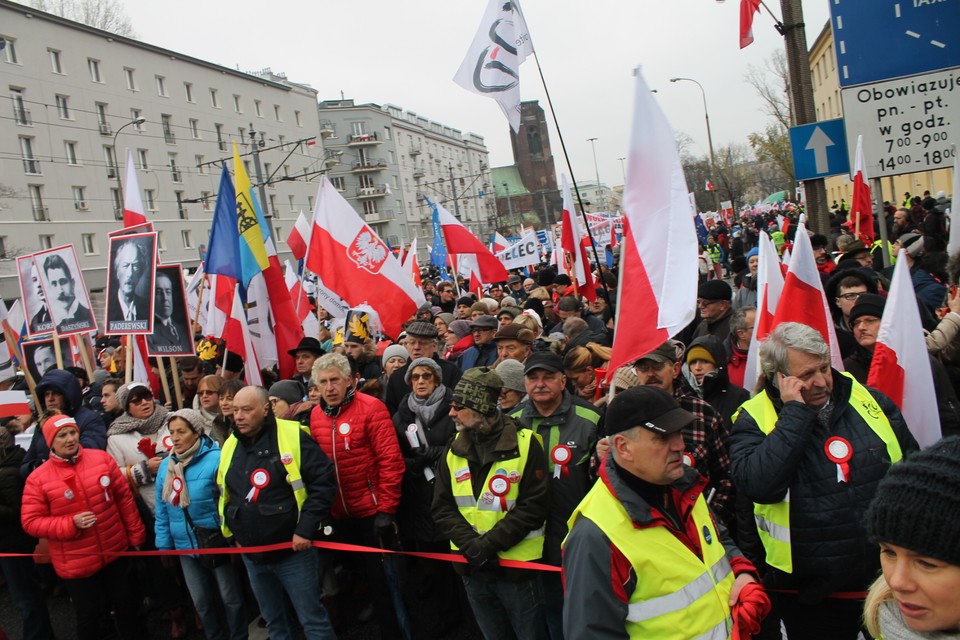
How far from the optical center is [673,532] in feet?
8.31

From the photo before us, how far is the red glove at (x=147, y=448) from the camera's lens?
580cm

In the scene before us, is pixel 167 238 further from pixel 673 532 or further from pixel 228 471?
pixel 673 532

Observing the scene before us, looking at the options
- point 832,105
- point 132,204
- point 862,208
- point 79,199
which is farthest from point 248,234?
point 832,105

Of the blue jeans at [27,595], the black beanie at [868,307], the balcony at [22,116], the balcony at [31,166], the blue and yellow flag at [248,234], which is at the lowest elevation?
the blue jeans at [27,595]

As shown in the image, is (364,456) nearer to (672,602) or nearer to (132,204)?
(672,602)

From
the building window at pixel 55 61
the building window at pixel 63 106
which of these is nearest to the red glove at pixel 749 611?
the building window at pixel 63 106

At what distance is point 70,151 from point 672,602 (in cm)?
4404

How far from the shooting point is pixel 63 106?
38.7 metres

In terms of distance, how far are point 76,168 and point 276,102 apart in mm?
20532

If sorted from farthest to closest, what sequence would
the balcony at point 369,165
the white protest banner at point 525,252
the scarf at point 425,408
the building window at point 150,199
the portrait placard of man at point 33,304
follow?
the balcony at point 369,165 → the building window at point 150,199 → the white protest banner at point 525,252 → the portrait placard of man at point 33,304 → the scarf at point 425,408

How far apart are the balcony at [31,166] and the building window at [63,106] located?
3361mm

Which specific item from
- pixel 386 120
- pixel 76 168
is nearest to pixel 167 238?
pixel 76 168

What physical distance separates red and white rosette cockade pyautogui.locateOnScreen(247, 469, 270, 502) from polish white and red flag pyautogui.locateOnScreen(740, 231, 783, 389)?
3143mm

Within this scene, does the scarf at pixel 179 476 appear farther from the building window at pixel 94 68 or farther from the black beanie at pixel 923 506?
the building window at pixel 94 68
